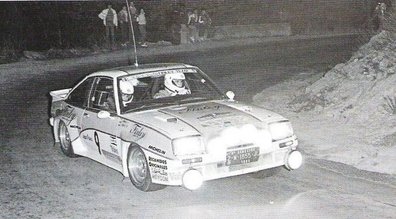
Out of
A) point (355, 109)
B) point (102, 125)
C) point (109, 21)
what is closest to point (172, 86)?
point (102, 125)

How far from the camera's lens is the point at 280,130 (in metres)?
7.26

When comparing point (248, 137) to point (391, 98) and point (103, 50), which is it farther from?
point (103, 50)

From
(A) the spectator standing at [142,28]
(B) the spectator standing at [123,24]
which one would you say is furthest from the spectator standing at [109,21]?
(A) the spectator standing at [142,28]

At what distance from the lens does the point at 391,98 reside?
33.1 ft

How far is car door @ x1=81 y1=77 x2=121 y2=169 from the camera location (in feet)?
25.2

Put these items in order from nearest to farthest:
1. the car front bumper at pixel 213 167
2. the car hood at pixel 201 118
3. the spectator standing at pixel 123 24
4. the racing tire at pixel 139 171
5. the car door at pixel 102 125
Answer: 1. the car front bumper at pixel 213 167
2. the car hood at pixel 201 118
3. the racing tire at pixel 139 171
4. the car door at pixel 102 125
5. the spectator standing at pixel 123 24

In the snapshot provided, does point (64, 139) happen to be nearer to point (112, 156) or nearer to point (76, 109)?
point (76, 109)

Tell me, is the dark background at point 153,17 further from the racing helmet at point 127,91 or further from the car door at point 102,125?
the racing helmet at point 127,91

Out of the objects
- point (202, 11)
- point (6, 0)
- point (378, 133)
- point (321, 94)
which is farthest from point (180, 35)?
point (378, 133)

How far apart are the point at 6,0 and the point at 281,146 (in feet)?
78.4

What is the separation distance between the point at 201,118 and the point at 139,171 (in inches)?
35.9

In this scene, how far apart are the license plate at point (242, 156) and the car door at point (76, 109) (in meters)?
2.56

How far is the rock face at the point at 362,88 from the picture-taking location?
10.2 metres

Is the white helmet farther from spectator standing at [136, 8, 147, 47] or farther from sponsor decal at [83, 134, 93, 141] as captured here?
spectator standing at [136, 8, 147, 47]
